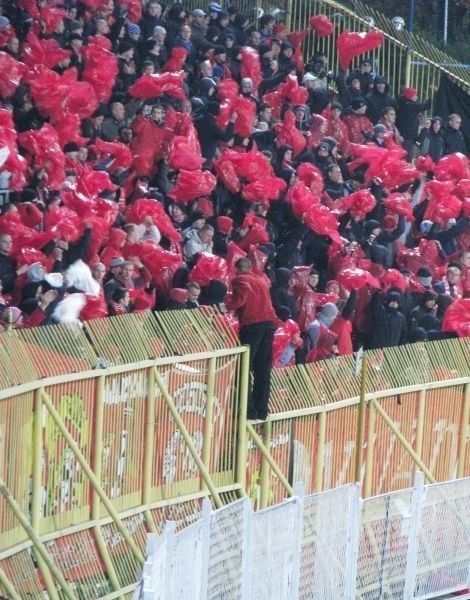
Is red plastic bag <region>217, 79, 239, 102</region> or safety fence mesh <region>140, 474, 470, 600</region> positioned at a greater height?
red plastic bag <region>217, 79, 239, 102</region>

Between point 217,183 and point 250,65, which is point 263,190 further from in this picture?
point 250,65

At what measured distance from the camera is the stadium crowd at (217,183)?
16.2 m

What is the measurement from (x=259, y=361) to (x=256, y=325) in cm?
31

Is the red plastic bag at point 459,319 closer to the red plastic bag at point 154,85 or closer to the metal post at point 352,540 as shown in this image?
the red plastic bag at point 154,85

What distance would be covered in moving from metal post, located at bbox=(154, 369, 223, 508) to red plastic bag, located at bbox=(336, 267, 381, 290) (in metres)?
4.59

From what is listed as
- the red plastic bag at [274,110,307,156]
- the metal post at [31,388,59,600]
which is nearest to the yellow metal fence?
the metal post at [31,388,59,600]

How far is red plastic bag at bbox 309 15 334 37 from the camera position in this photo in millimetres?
24406

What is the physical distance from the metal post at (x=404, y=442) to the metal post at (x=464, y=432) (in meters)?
0.33

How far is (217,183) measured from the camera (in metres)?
19.4

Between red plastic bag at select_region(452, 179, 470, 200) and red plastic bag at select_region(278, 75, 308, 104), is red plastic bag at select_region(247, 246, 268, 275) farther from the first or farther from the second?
red plastic bag at select_region(452, 179, 470, 200)

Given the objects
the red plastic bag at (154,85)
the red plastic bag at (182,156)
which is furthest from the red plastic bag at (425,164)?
the red plastic bag at (182,156)

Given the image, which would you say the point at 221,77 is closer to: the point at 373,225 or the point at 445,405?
the point at 373,225

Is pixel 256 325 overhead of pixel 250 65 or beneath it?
beneath

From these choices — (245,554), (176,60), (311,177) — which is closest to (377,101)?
(311,177)
